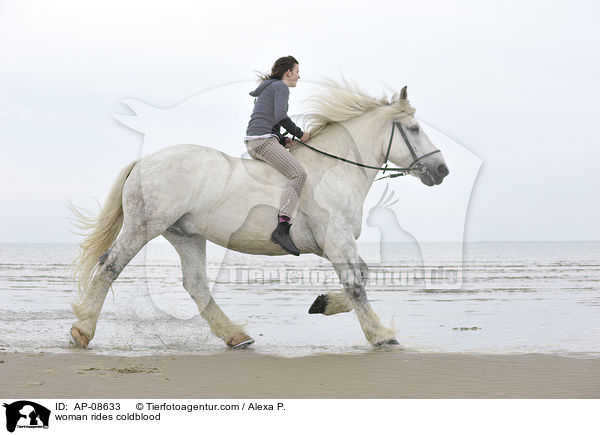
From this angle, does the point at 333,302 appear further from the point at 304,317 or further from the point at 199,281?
the point at 304,317

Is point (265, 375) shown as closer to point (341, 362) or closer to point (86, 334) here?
point (341, 362)

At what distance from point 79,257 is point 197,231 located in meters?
1.37

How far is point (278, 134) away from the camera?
650cm

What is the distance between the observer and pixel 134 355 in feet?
19.6

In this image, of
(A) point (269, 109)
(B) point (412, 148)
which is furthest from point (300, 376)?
(B) point (412, 148)

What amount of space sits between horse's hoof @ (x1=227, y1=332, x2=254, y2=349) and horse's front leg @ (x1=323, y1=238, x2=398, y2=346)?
1245 mm

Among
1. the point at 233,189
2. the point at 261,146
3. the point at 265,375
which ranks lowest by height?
the point at 265,375

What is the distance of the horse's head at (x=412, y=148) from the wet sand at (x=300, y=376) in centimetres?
196

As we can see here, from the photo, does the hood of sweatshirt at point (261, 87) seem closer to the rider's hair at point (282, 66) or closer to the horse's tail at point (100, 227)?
the rider's hair at point (282, 66)

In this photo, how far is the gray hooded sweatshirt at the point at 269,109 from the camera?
6.24m

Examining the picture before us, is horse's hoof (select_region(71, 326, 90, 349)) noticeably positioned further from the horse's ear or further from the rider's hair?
the horse's ear

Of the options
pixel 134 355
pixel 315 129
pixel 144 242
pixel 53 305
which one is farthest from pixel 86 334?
pixel 53 305
